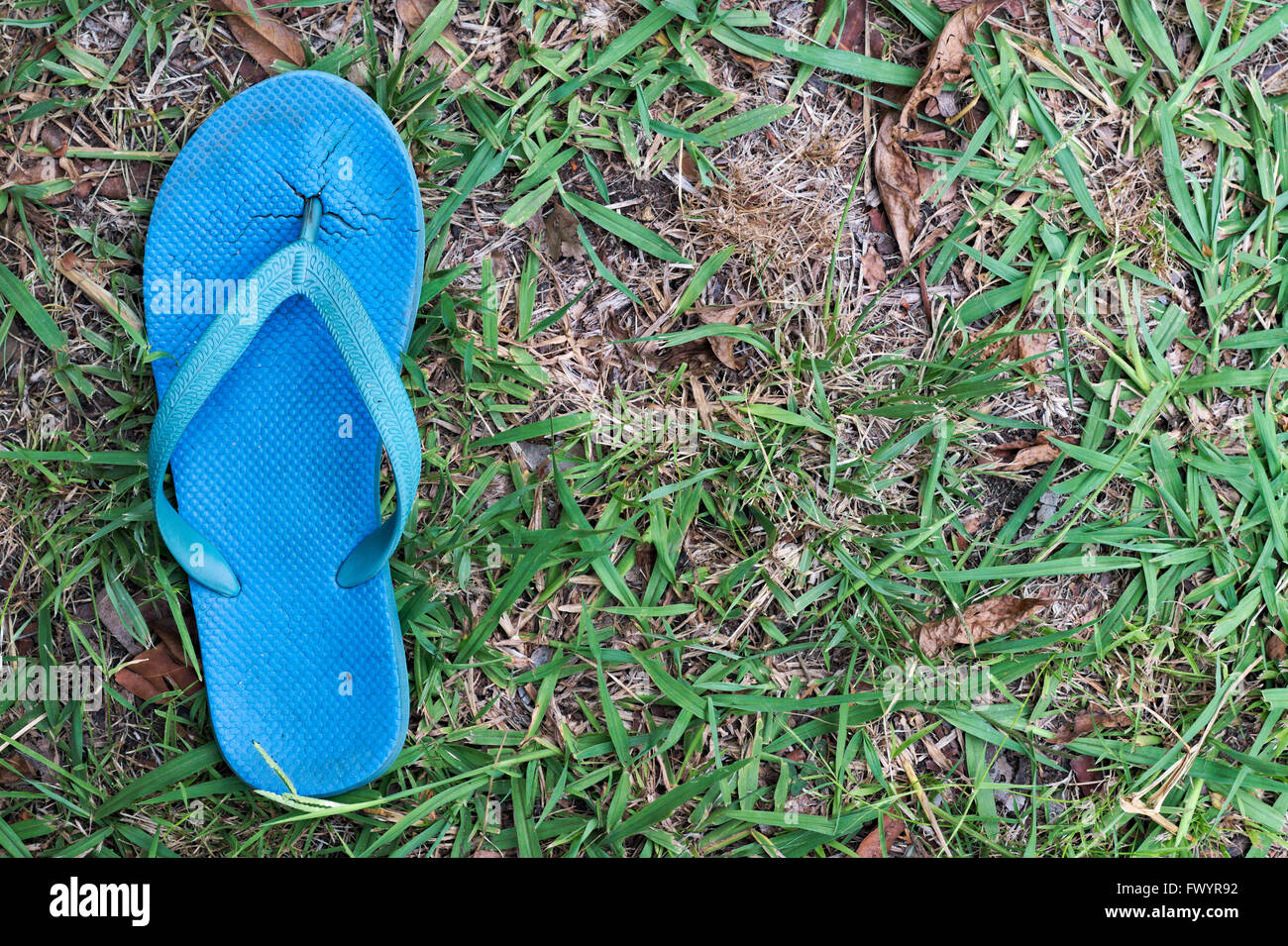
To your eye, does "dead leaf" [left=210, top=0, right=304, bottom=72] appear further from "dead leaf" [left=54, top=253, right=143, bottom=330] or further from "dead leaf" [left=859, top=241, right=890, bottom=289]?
"dead leaf" [left=859, top=241, right=890, bottom=289]

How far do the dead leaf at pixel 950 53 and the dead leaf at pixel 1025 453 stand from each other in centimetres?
65

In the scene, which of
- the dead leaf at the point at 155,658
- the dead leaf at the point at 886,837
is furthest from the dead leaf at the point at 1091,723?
the dead leaf at the point at 155,658

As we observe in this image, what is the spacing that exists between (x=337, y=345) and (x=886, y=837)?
53.0 inches

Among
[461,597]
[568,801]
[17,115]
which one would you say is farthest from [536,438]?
[17,115]

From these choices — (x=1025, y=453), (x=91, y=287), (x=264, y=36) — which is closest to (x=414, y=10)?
(x=264, y=36)

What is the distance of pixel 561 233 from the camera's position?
62.4 inches

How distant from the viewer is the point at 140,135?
1.57m

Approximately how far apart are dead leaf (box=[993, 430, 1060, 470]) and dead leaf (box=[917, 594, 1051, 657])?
0.25m

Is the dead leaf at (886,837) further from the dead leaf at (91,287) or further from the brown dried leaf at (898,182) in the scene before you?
the dead leaf at (91,287)

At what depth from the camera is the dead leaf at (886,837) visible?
160 centimetres

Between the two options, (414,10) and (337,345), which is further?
(414,10)

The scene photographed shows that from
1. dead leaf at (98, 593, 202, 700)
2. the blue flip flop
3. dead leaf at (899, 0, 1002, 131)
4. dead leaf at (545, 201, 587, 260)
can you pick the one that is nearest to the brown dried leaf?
dead leaf at (899, 0, 1002, 131)

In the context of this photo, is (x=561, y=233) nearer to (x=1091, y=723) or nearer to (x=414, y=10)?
(x=414, y=10)
